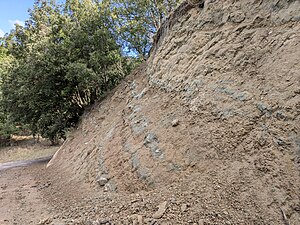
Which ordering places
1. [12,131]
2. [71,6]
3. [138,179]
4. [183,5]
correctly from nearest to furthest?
[138,179], [183,5], [71,6], [12,131]

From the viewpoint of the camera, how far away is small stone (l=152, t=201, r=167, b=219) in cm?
322

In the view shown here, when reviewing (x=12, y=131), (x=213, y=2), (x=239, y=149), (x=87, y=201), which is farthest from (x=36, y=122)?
(x=12, y=131)

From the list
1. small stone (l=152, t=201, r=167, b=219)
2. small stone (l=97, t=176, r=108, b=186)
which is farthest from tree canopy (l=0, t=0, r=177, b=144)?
small stone (l=152, t=201, r=167, b=219)

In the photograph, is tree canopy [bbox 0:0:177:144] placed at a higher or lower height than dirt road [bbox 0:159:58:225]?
higher

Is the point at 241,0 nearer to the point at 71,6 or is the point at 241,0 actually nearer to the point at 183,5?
the point at 183,5

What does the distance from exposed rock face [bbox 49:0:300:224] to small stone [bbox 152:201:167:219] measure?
548mm

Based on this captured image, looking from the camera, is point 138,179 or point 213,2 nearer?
point 138,179

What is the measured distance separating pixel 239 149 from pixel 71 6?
1175 cm

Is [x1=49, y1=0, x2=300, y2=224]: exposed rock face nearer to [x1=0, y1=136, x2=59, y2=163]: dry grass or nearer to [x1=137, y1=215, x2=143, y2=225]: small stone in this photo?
[x1=137, y1=215, x2=143, y2=225]: small stone

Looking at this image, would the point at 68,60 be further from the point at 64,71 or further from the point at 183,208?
the point at 183,208

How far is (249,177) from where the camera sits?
10.5ft

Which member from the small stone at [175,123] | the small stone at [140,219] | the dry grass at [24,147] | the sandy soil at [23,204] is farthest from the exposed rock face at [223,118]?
the dry grass at [24,147]

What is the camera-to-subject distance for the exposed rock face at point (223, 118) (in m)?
3.10

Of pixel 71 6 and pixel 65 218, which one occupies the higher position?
pixel 71 6
